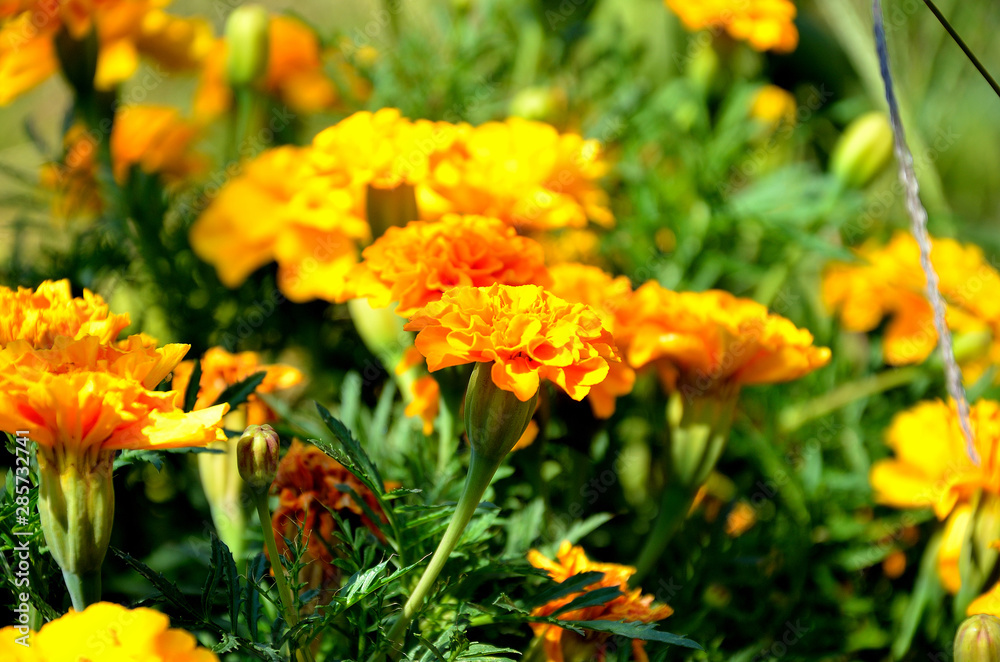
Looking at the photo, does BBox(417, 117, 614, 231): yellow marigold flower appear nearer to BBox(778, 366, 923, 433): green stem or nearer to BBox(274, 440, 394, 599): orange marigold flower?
BBox(274, 440, 394, 599): orange marigold flower

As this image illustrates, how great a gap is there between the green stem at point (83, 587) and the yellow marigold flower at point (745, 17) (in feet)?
2.19

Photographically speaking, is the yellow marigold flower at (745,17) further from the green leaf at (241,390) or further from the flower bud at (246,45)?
the green leaf at (241,390)

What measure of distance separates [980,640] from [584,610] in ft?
0.68

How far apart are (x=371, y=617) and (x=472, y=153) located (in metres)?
0.32

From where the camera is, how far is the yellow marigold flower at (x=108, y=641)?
1.11 feet

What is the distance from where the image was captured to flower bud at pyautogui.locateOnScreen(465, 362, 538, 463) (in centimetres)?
44

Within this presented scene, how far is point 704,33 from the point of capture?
92 cm

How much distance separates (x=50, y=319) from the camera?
457 millimetres

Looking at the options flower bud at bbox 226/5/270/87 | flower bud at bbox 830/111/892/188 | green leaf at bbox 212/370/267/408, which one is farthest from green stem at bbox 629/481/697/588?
flower bud at bbox 226/5/270/87

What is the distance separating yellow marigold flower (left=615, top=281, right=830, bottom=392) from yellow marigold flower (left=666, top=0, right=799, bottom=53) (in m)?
0.35

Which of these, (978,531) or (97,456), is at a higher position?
(97,456)

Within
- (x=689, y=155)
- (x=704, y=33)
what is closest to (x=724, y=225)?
(x=689, y=155)

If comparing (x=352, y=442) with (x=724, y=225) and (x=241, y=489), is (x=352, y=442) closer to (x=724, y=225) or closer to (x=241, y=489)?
(x=241, y=489)

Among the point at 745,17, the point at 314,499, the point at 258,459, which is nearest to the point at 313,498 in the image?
the point at 314,499
